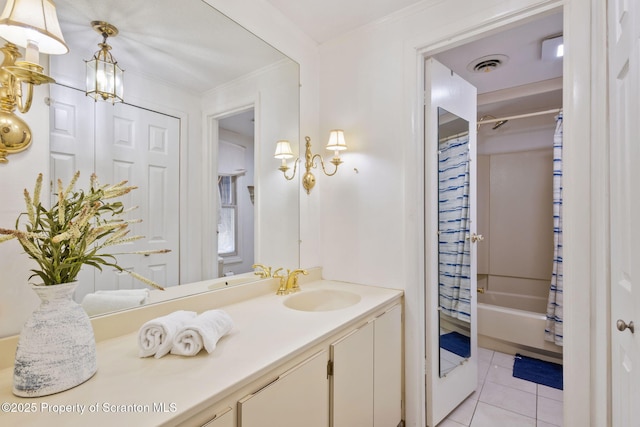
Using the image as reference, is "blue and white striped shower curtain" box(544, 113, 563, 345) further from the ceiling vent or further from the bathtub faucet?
the bathtub faucet

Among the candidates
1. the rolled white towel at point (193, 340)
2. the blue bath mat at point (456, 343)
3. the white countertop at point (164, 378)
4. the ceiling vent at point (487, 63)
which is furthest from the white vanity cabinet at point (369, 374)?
the ceiling vent at point (487, 63)

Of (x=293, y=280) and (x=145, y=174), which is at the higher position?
(x=145, y=174)

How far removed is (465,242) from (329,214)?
3.06 ft

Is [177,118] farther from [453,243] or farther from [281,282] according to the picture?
[453,243]

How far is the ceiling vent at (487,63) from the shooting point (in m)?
2.30

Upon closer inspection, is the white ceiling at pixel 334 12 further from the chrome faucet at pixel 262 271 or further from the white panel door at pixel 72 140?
the chrome faucet at pixel 262 271

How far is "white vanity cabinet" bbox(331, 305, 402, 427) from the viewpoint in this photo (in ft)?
4.09

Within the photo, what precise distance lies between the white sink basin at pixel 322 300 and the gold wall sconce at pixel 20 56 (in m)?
1.29

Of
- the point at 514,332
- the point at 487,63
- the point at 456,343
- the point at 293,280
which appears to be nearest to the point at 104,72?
the point at 293,280

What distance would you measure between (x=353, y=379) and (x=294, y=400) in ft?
1.32

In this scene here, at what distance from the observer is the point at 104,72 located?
1125 millimetres

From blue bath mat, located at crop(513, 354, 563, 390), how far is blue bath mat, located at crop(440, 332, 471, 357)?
2.24 feet

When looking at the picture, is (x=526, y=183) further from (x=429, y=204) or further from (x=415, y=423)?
(x=415, y=423)

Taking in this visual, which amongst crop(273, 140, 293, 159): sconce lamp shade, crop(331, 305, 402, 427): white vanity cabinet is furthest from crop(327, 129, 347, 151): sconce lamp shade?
crop(331, 305, 402, 427): white vanity cabinet
